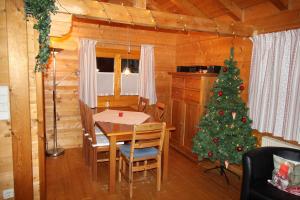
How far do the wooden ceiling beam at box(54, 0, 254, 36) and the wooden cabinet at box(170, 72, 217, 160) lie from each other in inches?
32.9

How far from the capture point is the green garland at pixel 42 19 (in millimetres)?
2000

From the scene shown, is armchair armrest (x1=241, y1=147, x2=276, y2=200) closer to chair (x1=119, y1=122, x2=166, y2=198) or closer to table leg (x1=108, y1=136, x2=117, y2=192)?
chair (x1=119, y1=122, x2=166, y2=198)

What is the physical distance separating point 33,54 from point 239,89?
8.94ft

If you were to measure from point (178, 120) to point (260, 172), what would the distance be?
2151 millimetres

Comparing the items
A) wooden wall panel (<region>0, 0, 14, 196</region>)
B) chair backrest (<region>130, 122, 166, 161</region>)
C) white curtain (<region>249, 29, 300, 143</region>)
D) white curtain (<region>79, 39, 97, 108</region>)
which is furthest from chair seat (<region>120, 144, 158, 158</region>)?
white curtain (<region>79, 39, 97, 108</region>)

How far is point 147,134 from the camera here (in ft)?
8.96

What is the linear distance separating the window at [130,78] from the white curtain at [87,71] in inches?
27.1

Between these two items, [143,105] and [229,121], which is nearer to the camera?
[229,121]

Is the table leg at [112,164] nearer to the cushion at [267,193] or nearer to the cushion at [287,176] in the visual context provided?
the cushion at [267,193]

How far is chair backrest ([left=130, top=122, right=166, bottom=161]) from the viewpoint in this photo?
266cm

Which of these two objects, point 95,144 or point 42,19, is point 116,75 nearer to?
point 95,144

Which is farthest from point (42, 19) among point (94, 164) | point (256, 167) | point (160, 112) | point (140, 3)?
point (256, 167)

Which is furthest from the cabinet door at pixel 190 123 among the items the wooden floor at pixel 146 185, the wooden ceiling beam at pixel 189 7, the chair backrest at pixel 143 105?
the wooden ceiling beam at pixel 189 7

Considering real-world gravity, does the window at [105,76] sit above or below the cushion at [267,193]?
above
